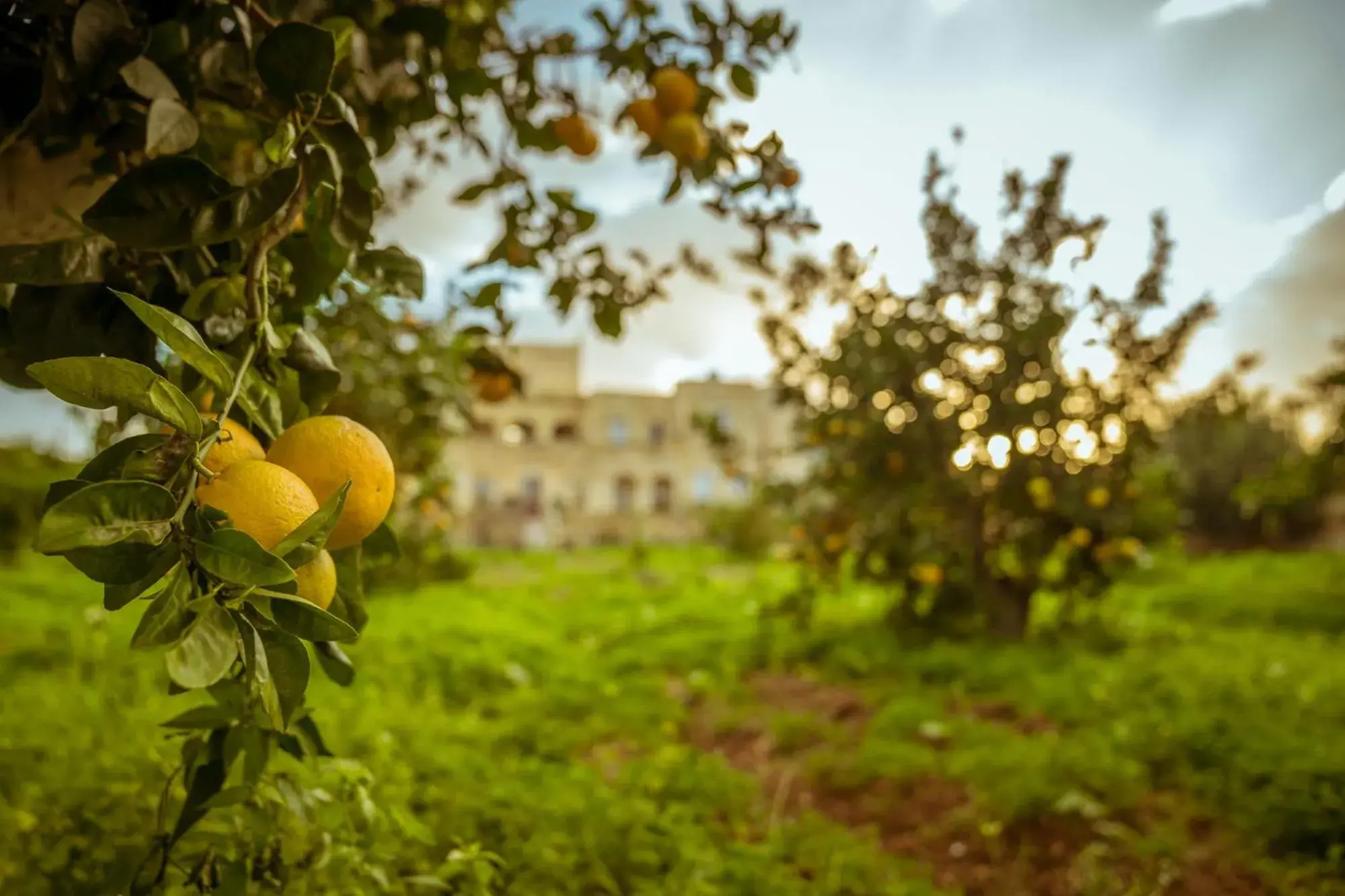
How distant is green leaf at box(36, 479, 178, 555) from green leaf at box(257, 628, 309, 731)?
0.09 meters

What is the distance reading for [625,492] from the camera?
11.0 m

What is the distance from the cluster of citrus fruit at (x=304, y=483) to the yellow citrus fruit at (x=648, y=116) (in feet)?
3.23

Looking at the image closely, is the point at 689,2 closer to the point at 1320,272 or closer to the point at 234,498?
the point at 234,498

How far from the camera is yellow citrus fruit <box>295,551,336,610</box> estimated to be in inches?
22.5

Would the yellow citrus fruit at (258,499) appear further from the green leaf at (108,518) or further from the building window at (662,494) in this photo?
the building window at (662,494)

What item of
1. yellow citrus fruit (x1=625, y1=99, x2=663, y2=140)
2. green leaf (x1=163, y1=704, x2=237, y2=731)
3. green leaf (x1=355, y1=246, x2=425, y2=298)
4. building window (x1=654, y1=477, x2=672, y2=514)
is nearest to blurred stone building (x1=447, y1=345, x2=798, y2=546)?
building window (x1=654, y1=477, x2=672, y2=514)

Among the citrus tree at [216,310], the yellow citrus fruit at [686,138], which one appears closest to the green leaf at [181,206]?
the citrus tree at [216,310]

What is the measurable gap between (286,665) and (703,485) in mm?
10253

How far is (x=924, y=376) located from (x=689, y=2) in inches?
85.3

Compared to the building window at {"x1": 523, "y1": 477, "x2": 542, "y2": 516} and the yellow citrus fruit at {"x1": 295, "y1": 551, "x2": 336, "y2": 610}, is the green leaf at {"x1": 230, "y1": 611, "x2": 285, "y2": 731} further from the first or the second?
the building window at {"x1": 523, "y1": 477, "x2": 542, "y2": 516}

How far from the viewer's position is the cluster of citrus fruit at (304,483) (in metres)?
0.52

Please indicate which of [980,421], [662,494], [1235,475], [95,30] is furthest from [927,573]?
[662,494]

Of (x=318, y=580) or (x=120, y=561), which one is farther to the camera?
(x=318, y=580)

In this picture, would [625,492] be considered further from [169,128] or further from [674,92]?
[169,128]
